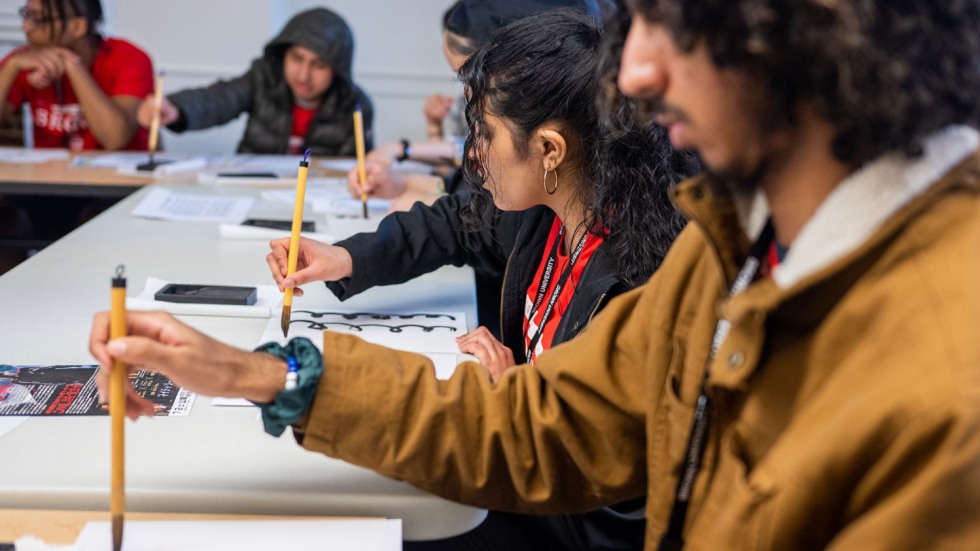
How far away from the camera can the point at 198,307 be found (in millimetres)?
1485

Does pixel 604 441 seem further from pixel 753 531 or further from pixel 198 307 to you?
pixel 198 307

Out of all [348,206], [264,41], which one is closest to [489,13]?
[348,206]

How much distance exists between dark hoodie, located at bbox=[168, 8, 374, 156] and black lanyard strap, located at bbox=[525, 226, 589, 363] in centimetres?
206

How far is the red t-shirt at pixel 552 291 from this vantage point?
4.62ft

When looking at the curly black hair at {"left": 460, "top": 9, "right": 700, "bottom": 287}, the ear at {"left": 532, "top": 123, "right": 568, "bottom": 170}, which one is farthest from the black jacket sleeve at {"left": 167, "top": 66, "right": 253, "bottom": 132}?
the ear at {"left": 532, "top": 123, "right": 568, "bottom": 170}

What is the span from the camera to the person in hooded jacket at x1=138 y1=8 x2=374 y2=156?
3379 millimetres

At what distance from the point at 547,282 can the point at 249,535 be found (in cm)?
76

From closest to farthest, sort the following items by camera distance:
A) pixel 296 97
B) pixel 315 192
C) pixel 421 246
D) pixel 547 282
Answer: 1. pixel 547 282
2. pixel 421 246
3. pixel 315 192
4. pixel 296 97

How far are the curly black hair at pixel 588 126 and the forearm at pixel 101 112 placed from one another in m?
2.28

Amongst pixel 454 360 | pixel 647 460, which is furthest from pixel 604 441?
pixel 454 360

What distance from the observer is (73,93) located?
3.44 m

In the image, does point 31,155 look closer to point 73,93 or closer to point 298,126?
point 73,93

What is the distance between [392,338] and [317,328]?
12 cm

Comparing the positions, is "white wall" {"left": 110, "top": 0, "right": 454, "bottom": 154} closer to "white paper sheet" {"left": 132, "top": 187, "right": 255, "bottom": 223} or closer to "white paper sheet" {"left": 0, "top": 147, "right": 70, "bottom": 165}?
"white paper sheet" {"left": 0, "top": 147, "right": 70, "bottom": 165}
